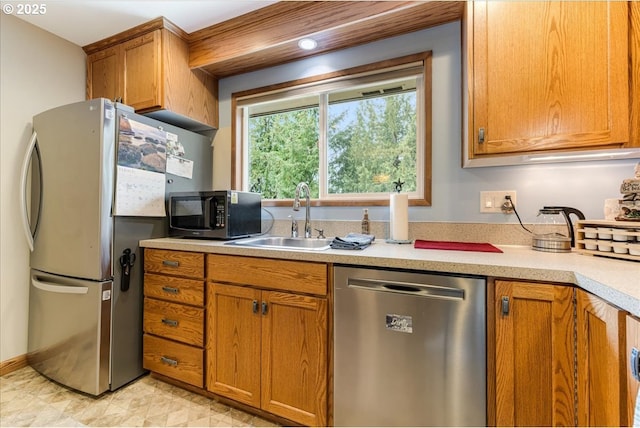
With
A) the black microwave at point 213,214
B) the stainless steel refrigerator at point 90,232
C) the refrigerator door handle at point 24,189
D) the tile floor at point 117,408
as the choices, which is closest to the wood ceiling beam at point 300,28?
the stainless steel refrigerator at point 90,232

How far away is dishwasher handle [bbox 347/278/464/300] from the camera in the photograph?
3.46 feet

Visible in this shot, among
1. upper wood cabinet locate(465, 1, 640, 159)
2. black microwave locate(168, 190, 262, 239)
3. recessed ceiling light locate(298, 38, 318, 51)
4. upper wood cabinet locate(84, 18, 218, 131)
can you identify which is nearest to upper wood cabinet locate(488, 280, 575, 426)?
upper wood cabinet locate(465, 1, 640, 159)

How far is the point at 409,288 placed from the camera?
3.67 feet

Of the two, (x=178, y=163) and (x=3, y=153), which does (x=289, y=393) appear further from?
(x=3, y=153)

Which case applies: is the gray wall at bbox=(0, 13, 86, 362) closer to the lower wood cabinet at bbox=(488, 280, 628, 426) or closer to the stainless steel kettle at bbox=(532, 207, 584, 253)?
the lower wood cabinet at bbox=(488, 280, 628, 426)

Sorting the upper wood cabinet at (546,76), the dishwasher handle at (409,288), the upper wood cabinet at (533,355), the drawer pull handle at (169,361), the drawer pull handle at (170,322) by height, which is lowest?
the drawer pull handle at (169,361)

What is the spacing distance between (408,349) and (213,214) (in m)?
1.31

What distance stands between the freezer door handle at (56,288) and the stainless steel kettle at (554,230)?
2.49 m

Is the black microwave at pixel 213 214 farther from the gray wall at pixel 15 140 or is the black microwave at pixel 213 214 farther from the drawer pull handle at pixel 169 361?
the gray wall at pixel 15 140

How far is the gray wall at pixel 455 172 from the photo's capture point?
1411mm

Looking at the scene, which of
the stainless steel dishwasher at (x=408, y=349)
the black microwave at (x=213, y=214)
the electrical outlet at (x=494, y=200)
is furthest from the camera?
the black microwave at (x=213, y=214)

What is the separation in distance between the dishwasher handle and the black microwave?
2.93ft

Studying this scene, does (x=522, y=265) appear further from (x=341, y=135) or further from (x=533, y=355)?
(x=341, y=135)

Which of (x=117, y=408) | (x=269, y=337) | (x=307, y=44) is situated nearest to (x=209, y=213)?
(x=269, y=337)
